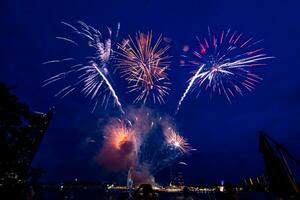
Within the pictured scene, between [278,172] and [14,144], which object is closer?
[278,172]

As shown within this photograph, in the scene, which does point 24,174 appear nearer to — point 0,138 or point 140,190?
point 0,138

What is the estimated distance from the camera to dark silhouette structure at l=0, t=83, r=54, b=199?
1080 cm

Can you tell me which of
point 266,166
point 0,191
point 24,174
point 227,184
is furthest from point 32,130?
point 266,166

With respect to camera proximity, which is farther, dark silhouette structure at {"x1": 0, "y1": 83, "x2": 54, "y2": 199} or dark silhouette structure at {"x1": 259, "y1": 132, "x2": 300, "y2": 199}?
dark silhouette structure at {"x1": 0, "y1": 83, "x2": 54, "y2": 199}

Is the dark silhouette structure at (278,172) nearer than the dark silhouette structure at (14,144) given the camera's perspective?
Yes

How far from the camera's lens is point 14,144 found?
490 inches

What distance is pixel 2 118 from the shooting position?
1228 cm

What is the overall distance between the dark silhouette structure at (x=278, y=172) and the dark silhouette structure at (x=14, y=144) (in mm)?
10120

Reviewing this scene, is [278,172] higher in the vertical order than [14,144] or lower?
lower

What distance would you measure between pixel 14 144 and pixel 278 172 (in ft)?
40.9

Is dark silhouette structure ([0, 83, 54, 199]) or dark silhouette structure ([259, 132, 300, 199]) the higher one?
dark silhouette structure ([0, 83, 54, 199])

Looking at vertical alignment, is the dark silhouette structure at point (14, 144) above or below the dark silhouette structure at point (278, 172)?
above

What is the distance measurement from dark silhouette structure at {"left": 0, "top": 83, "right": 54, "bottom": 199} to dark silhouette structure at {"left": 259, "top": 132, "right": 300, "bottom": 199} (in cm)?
1012

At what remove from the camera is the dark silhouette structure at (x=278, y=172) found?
247 inches
